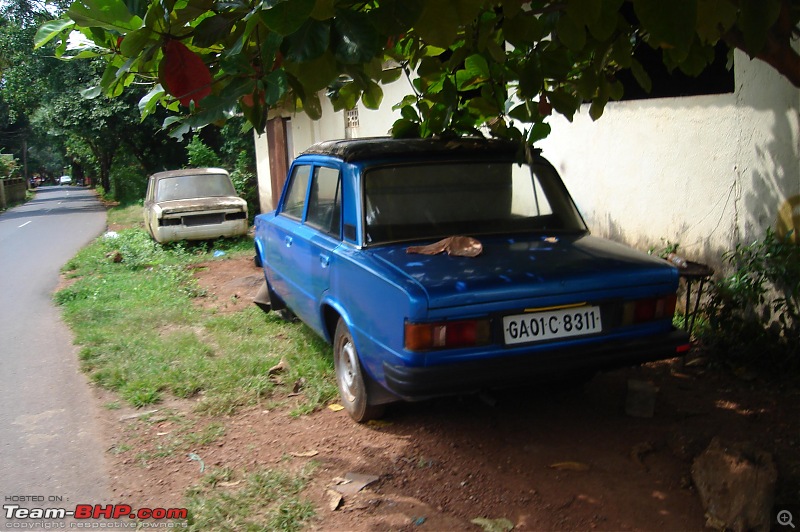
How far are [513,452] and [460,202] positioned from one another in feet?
5.11

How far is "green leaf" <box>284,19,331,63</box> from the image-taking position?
2383mm

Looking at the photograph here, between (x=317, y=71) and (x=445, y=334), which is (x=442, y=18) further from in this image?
(x=445, y=334)

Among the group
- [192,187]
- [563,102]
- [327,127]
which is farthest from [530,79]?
[192,187]

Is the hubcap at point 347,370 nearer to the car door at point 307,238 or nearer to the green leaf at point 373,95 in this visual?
the car door at point 307,238

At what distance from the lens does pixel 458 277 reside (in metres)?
3.42

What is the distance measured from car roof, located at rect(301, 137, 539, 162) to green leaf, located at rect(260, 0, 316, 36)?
2.15 meters

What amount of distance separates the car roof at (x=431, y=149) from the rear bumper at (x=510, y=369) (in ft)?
4.65

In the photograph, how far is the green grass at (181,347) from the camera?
4984mm

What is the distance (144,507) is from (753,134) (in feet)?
15.2

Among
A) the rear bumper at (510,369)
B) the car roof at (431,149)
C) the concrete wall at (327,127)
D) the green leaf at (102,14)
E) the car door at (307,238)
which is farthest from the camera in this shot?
the concrete wall at (327,127)

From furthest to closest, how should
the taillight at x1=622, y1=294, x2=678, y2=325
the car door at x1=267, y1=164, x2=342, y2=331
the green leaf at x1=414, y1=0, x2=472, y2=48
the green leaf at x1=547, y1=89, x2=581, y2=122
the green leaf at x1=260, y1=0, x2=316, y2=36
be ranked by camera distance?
1. the car door at x1=267, y1=164, x2=342, y2=331
2. the green leaf at x1=547, y1=89, x2=581, y2=122
3. the taillight at x1=622, y1=294, x2=678, y2=325
4. the green leaf at x1=414, y1=0, x2=472, y2=48
5. the green leaf at x1=260, y1=0, x2=316, y2=36

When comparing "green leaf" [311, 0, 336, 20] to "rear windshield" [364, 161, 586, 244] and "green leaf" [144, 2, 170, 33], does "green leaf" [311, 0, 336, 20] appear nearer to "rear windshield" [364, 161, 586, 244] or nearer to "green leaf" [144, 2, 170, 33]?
"green leaf" [144, 2, 170, 33]

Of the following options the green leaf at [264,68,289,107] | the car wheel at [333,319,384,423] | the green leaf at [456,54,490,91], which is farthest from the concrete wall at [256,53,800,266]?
the green leaf at [264,68,289,107]

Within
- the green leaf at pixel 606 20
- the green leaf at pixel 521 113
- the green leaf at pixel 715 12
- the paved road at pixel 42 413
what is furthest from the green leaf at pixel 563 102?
the paved road at pixel 42 413
